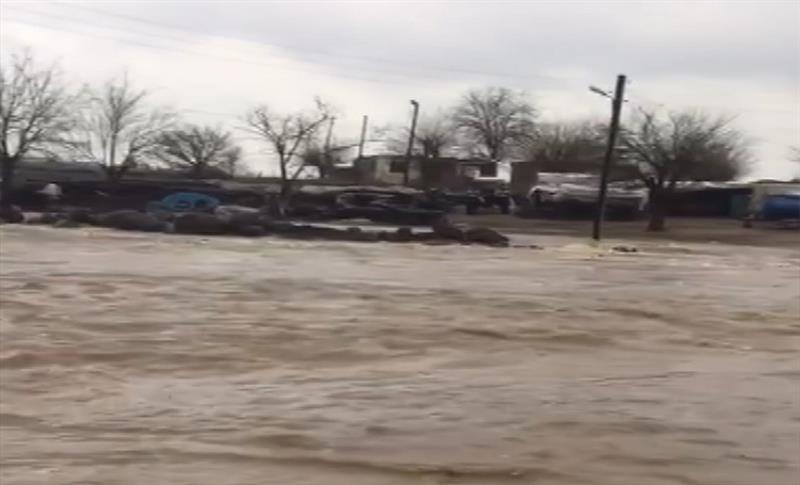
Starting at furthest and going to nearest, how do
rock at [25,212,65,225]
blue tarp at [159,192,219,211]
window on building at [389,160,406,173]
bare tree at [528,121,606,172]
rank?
window on building at [389,160,406,173] → bare tree at [528,121,606,172] → blue tarp at [159,192,219,211] → rock at [25,212,65,225]

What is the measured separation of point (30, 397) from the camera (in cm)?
1287

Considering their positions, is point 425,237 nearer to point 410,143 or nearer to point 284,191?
point 284,191

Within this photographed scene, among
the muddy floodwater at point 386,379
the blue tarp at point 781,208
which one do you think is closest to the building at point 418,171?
the blue tarp at point 781,208

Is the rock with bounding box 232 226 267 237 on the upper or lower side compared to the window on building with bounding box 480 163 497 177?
lower

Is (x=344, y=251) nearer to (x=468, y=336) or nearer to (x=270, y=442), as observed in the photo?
(x=468, y=336)

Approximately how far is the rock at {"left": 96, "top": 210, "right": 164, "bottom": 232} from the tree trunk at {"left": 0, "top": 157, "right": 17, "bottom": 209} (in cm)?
988

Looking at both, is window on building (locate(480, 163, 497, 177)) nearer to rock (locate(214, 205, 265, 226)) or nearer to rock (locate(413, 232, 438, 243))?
rock (locate(214, 205, 265, 226))

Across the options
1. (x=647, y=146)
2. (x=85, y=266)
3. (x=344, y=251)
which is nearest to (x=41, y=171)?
(x=647, y=146)

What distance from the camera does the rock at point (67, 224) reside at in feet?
156

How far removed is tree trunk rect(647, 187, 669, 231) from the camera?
6309cm

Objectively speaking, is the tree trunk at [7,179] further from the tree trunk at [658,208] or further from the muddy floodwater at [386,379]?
the muddy floodwater at [386,379]

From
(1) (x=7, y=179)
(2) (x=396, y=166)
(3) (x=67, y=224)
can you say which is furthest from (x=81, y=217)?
(2) (x=396, y=166)

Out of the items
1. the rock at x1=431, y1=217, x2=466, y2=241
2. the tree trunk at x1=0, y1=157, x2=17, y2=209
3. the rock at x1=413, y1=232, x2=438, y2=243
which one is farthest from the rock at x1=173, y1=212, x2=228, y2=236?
the tree trunk at x1=0, y1=157, x2=17, y2=209

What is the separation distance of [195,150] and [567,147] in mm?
27877
